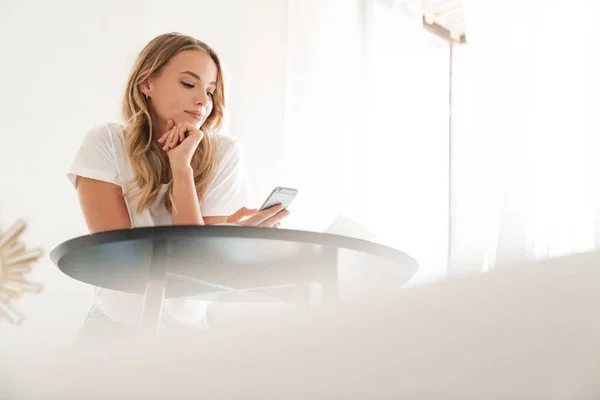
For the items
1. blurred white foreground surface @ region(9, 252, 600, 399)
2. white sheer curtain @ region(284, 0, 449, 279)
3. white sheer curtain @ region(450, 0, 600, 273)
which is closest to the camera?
blurred white foreground surface @ region(9, 252, 600, 399)

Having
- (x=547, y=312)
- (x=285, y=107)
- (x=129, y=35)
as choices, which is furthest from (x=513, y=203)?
(x=547, y=312)

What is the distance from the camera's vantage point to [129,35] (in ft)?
8.88

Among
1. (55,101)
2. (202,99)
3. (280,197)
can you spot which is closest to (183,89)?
(202,99)

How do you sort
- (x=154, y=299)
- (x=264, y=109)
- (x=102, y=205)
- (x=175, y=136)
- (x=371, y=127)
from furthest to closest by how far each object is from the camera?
(x=371, y=127) → (x=264, y=109) → (x=175, y=136) → (x=102, y=205) → (x=154, y=299)

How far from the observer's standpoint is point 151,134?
1.50 metres

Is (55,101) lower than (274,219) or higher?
higher

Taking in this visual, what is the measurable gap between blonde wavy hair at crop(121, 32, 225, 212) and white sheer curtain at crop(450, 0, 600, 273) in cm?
124

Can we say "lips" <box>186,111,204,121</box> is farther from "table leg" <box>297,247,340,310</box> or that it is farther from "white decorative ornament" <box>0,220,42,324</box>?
"white decorative ornament" <box>0,220,42,324</box>

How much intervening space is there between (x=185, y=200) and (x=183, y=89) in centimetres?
38

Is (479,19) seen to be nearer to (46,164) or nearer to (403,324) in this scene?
(46,164)

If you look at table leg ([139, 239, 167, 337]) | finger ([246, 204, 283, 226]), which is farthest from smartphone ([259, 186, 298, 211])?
table leg ([139, 239, 167, 337])

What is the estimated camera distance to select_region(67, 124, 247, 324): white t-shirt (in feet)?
4.20

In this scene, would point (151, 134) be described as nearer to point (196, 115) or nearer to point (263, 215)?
point (196, 115)

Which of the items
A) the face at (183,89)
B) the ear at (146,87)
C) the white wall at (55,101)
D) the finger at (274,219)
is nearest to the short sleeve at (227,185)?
the face at (183,89)
